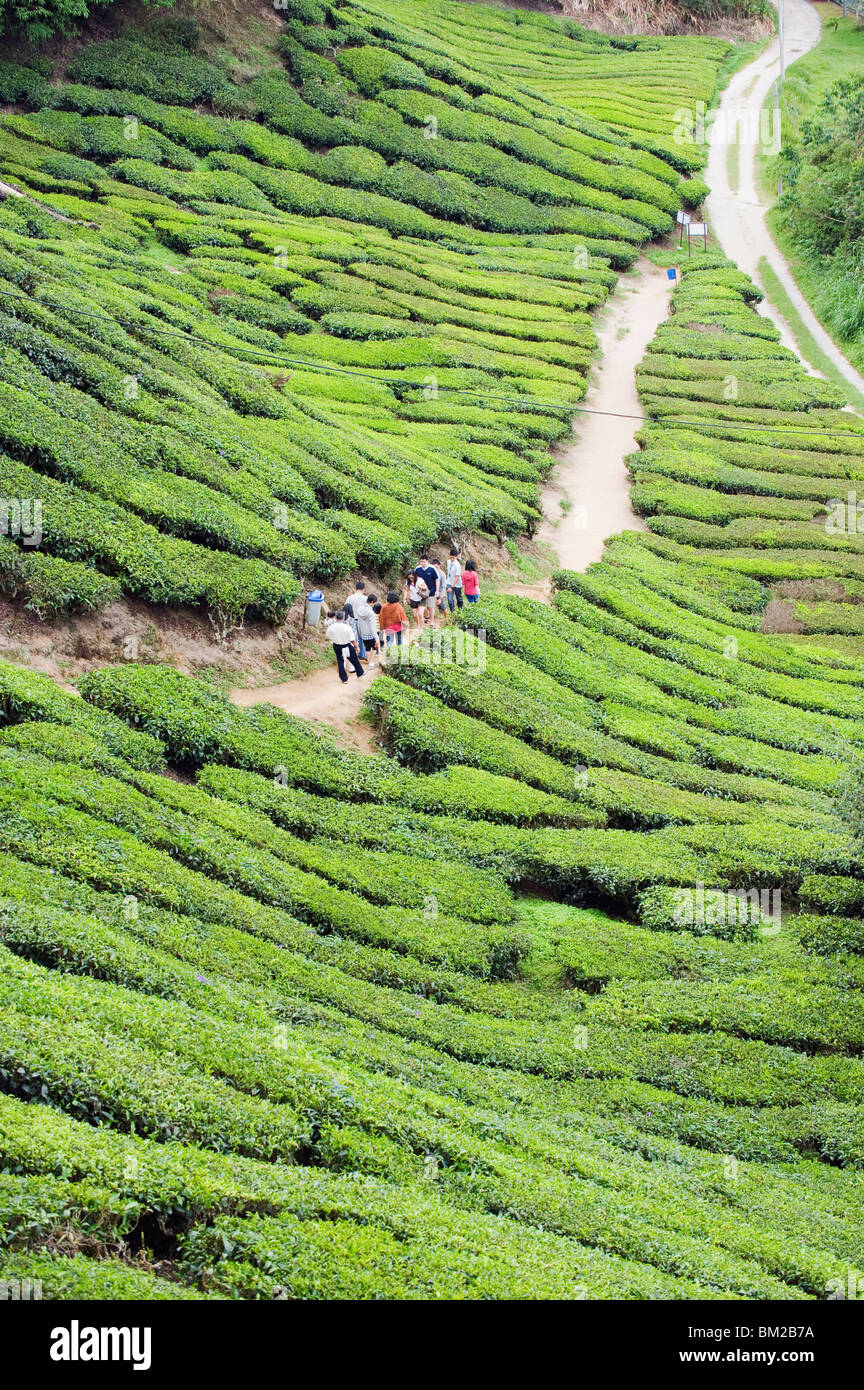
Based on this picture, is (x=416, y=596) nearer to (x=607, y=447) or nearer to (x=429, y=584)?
(x=429, y=584)

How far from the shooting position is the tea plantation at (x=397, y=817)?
11680 mm

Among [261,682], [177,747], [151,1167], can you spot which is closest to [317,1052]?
[151,1167]

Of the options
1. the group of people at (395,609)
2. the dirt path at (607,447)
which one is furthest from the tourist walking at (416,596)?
the dirt path at (607,447)

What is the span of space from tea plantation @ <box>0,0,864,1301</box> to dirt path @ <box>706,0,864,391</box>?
13.4 ft

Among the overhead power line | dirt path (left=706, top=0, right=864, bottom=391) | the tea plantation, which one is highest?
dirt path (left=706, top=0, right=864, bottom=391)

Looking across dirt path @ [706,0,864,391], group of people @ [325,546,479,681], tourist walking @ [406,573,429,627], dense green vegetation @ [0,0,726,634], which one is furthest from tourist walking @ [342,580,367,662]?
dirt path @ [706,0,864,391]

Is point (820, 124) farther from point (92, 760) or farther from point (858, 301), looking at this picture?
point (92, 760)

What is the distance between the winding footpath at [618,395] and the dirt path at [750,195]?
47 millimetres

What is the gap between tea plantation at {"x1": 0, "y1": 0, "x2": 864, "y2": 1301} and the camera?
1168 cm

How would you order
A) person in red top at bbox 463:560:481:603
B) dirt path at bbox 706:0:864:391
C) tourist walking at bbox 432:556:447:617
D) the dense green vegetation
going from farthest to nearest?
dirt path at bbox 706:0:864:391 < person in red top at bbox 463:560:481:603 < tourist walking at bbox 432:556:447:617 < the dense green vegetation

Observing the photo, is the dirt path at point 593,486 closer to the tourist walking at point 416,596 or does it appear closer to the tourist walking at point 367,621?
the tourist walking at point 367,621

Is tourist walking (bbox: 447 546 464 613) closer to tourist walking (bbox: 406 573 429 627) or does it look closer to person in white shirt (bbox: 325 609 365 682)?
tourist walking (bbox: 406 573 429 627)

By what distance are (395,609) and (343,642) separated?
1.53 meters

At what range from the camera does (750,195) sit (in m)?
60.3
